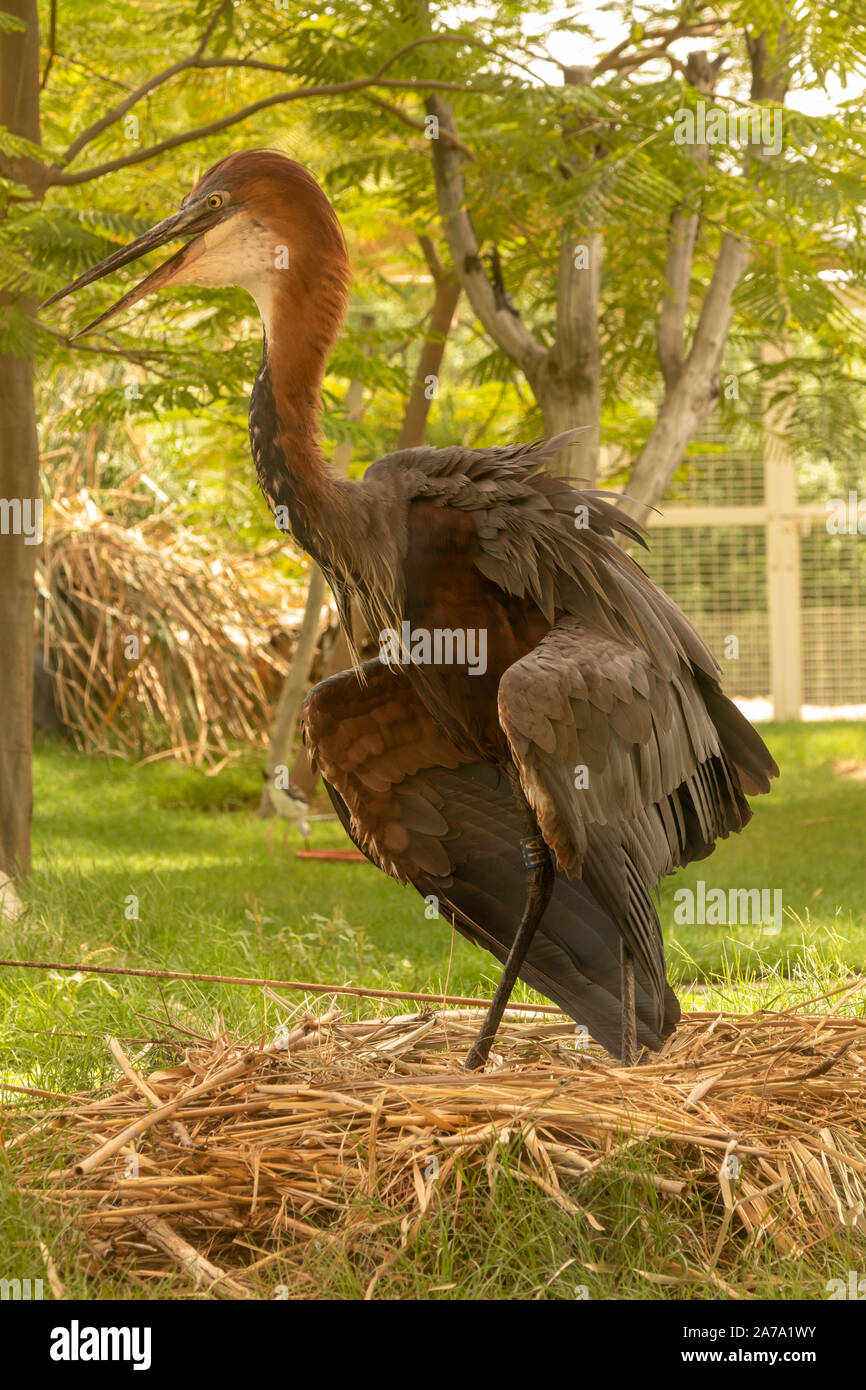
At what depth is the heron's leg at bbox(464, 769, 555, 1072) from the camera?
12.5 ft

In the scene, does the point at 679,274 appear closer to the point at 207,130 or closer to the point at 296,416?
the point at 207,130

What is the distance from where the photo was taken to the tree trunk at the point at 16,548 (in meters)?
6.29

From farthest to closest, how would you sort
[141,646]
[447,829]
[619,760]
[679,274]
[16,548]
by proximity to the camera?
[141,646] < [679,274] < [16,548] < [447,829] < [619,760]

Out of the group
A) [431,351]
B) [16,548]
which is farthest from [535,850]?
[431,351]

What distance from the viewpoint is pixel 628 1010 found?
3.83 m

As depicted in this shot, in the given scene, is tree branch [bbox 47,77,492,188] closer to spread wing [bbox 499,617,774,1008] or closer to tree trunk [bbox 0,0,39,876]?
tree trunk [bbox 0,0,39,876]

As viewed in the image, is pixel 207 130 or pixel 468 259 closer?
pixel 207 130

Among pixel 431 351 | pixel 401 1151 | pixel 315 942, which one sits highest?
pixel 431 351

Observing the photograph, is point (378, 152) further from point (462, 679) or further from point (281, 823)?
point (462, 679)

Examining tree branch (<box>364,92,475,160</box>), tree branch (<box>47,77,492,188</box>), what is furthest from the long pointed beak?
tree branch (<box>364,92,475,160</box>)

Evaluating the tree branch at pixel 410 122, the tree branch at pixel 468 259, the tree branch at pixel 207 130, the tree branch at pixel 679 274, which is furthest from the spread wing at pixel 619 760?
the tree branch at pixel 679 274

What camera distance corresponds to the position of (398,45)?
269 inches

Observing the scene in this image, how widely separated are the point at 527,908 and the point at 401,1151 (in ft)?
3.19
